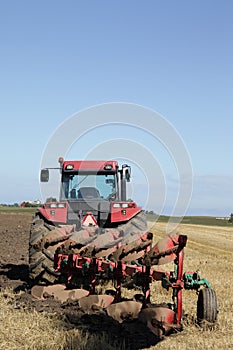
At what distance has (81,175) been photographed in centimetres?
1058

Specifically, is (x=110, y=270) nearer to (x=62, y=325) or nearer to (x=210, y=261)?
(x=62, y=325)

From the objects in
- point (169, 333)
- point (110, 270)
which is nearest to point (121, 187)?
point (110, 270)

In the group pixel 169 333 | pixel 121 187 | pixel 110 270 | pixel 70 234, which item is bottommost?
pixel 169 333

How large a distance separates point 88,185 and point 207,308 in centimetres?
476

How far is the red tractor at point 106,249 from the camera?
6.24 metres

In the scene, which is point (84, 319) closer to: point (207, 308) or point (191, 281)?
point (191, 281)

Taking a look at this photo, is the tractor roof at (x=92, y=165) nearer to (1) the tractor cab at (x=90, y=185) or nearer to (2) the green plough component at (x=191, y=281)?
(1) the tractor cab at (x=90, y=185)

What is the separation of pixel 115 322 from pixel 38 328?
106cm

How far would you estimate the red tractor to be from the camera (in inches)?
246

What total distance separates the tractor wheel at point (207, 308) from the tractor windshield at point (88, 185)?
4.31 meters

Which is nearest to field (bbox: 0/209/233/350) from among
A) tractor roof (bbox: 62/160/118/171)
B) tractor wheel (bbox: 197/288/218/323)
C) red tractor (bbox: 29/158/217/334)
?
tractor wheel (bbox: 197/288/218/323)

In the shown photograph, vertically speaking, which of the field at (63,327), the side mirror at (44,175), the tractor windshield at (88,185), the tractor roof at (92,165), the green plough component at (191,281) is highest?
the tractor roof at (92,165)

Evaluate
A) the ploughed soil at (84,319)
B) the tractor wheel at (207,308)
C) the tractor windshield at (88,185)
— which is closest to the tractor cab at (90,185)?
the tractor windshield at (88,185)

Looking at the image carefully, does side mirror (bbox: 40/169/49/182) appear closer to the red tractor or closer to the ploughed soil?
the red tractor
